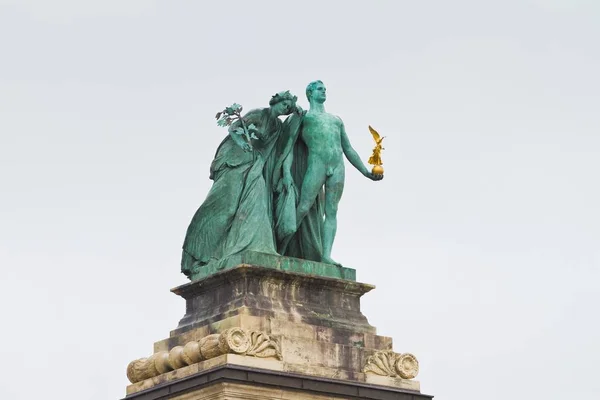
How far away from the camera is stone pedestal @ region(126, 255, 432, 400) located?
39312 mm

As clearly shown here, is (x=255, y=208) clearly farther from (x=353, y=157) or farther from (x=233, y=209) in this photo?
(x=353, y=157)

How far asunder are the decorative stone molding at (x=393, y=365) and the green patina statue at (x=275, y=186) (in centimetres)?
262

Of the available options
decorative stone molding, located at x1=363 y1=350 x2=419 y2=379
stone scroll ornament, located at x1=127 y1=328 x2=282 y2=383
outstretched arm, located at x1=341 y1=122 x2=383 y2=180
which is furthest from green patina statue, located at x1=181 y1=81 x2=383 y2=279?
decorative stone molding, located at x1=363 y1=350 x2=419 y2=379

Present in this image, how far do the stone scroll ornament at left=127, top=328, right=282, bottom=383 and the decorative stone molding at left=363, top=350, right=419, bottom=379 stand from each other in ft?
8.16

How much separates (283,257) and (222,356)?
3073 mm

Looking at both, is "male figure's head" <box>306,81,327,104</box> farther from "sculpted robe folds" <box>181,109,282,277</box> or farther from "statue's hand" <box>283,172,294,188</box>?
"statue's hand" <box>283,172,294,188</box>

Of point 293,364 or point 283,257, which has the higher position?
point 283,257

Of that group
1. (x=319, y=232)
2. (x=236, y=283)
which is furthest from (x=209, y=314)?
(x=319, y=232)

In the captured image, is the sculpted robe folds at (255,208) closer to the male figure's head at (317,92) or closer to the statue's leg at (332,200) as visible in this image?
the statue's leg at (332,200)

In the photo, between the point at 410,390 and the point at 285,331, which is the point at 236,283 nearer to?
the point at 285,331

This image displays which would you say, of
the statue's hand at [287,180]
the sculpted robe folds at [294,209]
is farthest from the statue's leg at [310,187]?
the statue's hand at [287,180]

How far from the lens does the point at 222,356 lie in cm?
3928

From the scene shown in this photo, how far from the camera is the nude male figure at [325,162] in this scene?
4262cm

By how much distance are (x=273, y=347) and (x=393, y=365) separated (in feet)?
10.4
